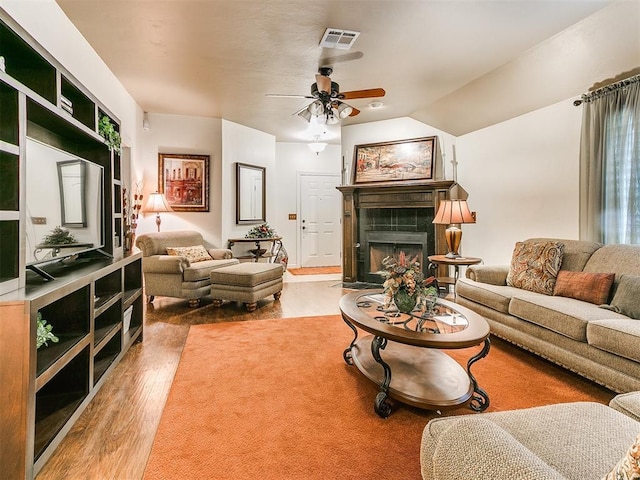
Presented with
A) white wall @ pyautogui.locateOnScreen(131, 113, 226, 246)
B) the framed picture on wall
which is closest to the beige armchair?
white wall @ pyautogui.locateOnScreen(131, 113, 226, 246)

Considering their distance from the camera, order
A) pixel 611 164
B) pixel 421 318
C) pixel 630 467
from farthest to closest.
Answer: pixel 611 164 < pixel 421 318 < pixel 630 467

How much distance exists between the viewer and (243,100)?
4.62m

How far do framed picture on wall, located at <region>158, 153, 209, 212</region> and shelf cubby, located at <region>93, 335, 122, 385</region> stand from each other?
124 inches

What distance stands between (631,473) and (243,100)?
4.94m

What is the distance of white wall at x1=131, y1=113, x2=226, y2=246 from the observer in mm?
5156

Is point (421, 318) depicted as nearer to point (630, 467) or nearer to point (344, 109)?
point (630, 467)

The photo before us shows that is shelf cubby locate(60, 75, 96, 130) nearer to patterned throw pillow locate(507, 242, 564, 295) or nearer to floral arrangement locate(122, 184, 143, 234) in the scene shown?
floral arrangement locate(122, 184, 143, 234)

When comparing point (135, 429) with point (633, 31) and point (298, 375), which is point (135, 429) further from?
point (633, 31)

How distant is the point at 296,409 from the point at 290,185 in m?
5.81

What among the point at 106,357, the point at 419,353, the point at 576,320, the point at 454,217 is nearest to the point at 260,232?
the point at 454,217

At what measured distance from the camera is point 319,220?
24.7ft

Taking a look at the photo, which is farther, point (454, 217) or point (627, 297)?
point (454, 217)

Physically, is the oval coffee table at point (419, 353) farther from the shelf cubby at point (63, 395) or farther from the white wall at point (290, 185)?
the white wall at point (290, 185)

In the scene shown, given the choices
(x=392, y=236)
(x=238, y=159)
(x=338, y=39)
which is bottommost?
(x=392, y=236)
